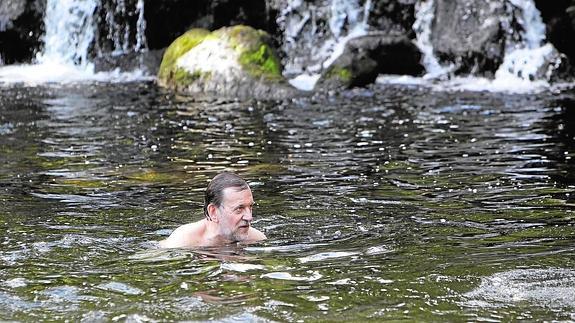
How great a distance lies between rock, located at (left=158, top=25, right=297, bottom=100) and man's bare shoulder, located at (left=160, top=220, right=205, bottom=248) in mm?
13291

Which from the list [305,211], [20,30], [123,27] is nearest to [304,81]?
[123,27]

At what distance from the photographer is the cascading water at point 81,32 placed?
29641 millimetres

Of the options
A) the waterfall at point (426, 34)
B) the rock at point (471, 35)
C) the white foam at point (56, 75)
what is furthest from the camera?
the white foam at point (56, 75)

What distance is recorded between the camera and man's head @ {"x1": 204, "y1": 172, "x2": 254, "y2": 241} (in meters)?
8.52

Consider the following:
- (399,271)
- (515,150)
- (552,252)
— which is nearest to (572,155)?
(515,150)

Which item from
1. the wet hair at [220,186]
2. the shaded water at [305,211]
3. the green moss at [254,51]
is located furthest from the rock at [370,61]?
the wet hair at [220,186]

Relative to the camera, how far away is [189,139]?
16500 mm

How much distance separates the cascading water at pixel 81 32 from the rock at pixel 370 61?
8448 millimetres

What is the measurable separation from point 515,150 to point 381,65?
1081 cm

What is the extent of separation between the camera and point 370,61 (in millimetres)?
23141

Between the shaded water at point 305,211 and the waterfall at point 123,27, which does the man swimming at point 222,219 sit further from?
the waterfall at point 123,27

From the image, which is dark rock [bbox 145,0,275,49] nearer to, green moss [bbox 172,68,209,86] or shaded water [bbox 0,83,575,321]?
green moss [bbox 172,68,209,86]

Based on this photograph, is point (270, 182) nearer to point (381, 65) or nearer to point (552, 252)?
point (552, 252)

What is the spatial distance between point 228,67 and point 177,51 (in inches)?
83.0
